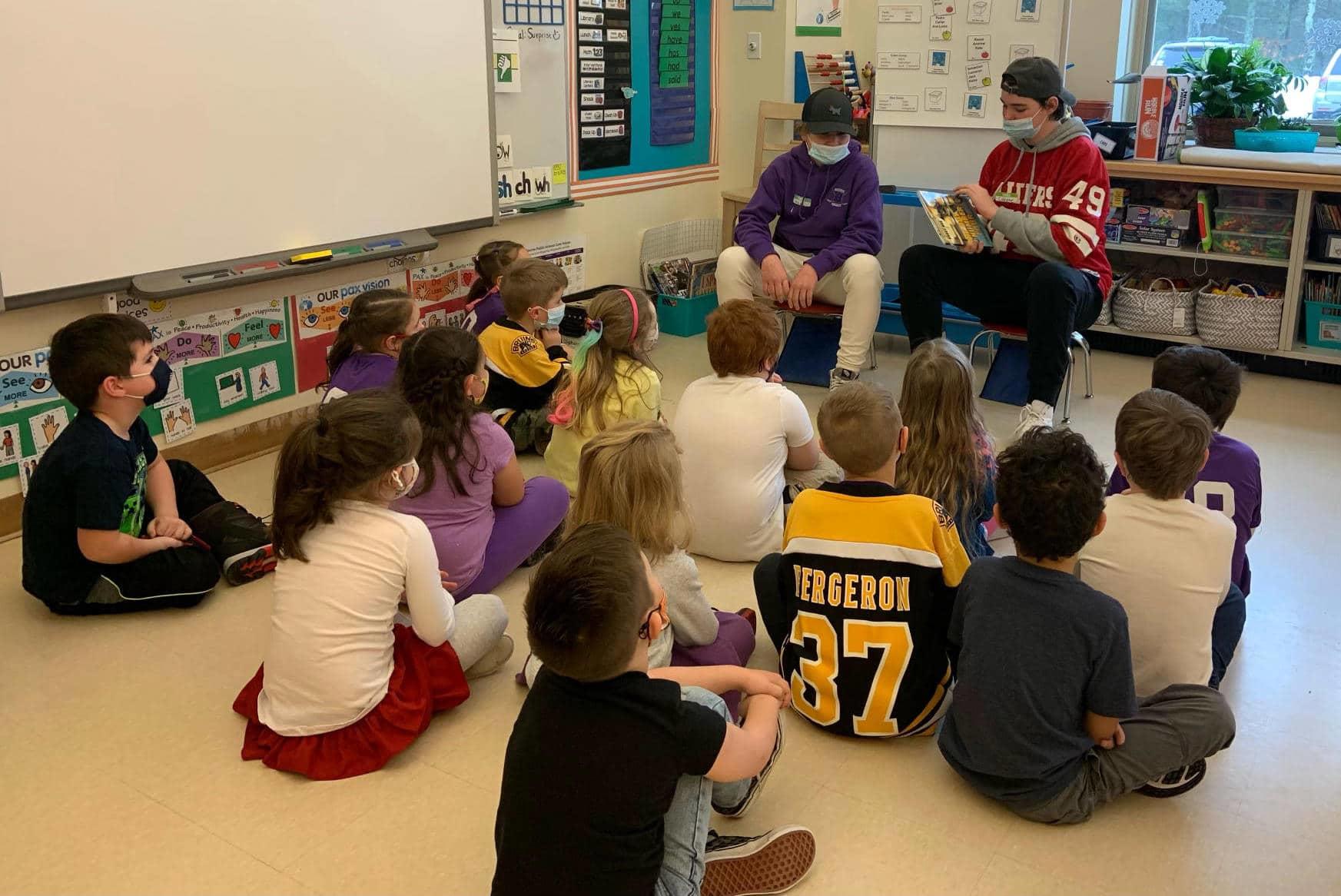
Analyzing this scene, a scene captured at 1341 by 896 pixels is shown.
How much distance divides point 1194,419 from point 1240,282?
3.04 metres

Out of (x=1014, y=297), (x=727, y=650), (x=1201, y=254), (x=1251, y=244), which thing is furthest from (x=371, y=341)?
(x=1251, y=244)

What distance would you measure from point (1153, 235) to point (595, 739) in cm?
418

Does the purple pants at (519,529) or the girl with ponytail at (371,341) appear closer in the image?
the purple pants at (519,529)

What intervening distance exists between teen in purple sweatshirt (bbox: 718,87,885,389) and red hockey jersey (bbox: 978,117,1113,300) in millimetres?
515

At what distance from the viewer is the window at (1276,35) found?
4.96 m

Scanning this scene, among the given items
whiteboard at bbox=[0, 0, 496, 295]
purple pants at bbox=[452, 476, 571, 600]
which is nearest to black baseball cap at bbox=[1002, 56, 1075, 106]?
whiteboard at bbox=[0, 0, 496, 295]

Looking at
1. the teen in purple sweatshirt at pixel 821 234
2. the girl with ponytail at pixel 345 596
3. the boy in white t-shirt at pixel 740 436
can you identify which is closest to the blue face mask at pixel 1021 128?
the teen in purple sweatshirt at pixel 821 234

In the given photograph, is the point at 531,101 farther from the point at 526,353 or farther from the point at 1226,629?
the point at 1226,629

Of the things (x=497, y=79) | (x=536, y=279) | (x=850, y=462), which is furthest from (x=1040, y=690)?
(x=497, y=79)

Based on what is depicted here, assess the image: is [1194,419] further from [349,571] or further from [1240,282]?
[1240,282]

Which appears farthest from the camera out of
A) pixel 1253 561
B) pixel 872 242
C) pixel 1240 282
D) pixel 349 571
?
pixel 1240 282

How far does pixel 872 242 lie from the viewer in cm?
450

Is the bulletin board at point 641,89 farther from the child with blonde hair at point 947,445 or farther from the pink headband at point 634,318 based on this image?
the child with blonde hair at point 947,445

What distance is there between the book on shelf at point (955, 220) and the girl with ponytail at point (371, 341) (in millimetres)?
1958
